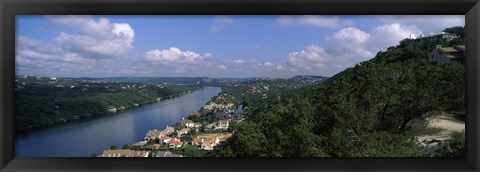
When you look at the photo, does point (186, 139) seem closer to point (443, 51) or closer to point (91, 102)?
point (91, 102)

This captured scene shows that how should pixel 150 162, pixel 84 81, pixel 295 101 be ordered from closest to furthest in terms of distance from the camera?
1. pixel 150 162
2. pixel 84 81
3. pixel 295 101

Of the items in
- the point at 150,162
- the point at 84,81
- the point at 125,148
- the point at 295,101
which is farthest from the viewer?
the point at 295,101

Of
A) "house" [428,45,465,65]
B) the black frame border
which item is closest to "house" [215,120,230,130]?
the black frame border

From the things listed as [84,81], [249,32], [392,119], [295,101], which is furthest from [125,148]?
[392,119]

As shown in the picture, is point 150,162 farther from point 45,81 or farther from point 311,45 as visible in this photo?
point 311,45

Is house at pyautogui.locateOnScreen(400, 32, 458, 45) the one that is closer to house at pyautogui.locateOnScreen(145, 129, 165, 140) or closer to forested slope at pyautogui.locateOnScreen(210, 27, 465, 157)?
forested slope at pyautogui.locateOnScreen(210, 27, 465, 157)

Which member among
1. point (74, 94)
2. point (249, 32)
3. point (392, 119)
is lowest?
point (392, 119)
